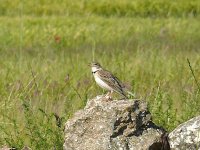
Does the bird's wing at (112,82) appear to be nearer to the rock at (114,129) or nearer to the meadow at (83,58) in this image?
the meadow at (83,58)

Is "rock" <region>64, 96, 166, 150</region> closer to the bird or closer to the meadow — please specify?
the meadow

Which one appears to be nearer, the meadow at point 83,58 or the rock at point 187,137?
the rock at point 187,137

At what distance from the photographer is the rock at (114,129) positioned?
535 cm

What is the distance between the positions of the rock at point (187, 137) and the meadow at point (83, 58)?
81 centimetres

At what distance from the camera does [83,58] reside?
13.4 metres

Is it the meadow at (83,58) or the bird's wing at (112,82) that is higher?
the bird's wing at (112,82)

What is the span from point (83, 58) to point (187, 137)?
815 cm

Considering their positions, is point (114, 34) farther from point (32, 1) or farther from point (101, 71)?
point (101, 71)

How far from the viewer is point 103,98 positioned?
572 cm

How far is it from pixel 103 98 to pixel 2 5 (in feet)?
63.3

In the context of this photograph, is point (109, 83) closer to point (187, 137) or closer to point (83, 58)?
point (187, 137)

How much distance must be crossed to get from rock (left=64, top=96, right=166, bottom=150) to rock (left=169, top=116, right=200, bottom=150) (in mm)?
110

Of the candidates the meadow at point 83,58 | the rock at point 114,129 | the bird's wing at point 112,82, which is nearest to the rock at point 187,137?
the rock at point 114,129

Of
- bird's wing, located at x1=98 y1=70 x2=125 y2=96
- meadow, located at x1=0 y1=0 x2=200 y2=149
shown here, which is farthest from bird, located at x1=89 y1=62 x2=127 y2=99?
meadow, located at x1=0 y1=0 x2=200 y2=149
